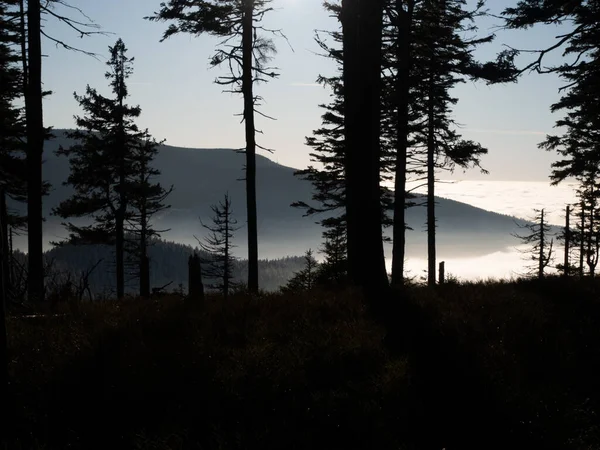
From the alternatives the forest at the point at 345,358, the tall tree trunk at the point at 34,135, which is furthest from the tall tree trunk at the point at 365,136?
the tall tree trunk at the point at 34,135

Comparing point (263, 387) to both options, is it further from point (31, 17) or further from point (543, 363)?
point (31, 17)

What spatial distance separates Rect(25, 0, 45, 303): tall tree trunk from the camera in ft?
41.4

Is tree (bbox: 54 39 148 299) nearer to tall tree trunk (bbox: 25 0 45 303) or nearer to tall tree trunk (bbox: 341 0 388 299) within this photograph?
tall tree trunk (bbox: 25 0 45 303)

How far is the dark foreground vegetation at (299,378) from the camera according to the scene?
12.6 ft

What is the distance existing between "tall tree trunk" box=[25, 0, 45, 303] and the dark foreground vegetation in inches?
279

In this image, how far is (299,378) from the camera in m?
4.62

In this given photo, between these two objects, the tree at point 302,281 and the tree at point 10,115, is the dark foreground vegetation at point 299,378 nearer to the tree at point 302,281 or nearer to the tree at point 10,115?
the tree at point 302,281

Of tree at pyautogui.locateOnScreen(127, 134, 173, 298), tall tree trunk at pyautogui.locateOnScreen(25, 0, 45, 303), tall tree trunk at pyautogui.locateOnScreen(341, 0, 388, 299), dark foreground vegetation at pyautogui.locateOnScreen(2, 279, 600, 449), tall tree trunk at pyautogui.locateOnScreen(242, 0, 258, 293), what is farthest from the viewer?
tree at pyautogui.locateOnScreen(127, 134, 173, 298)

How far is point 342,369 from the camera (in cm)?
479

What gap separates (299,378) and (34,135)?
11700mm

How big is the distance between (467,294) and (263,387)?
16.1 ft

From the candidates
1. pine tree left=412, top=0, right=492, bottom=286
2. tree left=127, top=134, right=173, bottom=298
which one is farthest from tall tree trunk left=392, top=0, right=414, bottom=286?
tree left=127, top=134, right=173, bottom=298

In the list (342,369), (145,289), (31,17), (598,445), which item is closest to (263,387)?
(342,369)

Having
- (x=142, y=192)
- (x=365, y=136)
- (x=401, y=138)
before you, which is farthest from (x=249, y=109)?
(x=142, y=192)
